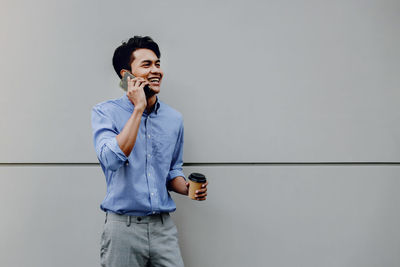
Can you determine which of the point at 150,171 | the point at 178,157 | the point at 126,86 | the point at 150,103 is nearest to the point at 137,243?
the point at 150,171

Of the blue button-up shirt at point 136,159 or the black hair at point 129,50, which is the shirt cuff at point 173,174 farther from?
the black hair at point 129,50

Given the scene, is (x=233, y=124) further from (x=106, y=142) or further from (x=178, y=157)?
(x=106, y=142)

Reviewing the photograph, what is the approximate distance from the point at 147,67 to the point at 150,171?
2.26 feet

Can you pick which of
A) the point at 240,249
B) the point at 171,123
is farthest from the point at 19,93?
the point at 240,249

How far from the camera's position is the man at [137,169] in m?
1.91

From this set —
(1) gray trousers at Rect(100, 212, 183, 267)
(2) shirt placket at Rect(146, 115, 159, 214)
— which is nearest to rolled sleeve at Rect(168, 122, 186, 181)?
(2) shirt placket at Rect(146, 115, 159, 214)

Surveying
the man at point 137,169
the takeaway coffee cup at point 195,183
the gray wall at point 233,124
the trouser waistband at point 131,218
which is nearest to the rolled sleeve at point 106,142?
the man at point 137,169

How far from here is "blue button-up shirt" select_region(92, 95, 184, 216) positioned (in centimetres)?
192

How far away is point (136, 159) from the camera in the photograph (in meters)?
2.04

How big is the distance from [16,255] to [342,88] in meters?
3.00

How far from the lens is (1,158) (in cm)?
263

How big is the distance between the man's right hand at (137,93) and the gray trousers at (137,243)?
68cm

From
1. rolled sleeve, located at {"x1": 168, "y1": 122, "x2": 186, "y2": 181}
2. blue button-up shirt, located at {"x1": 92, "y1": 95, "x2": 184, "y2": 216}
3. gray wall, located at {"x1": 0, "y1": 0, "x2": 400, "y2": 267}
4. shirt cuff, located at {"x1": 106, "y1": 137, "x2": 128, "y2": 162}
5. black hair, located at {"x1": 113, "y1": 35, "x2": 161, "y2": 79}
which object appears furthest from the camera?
gray wall, located at {"x1": 0, "y1": 0, "x2": 400, "y2": 267}

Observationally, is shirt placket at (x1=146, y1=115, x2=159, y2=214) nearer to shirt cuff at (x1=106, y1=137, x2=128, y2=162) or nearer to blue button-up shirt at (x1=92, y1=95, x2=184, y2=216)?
blue button-up shirt at (x1=92, y1=95, x2=184, y2=216)
